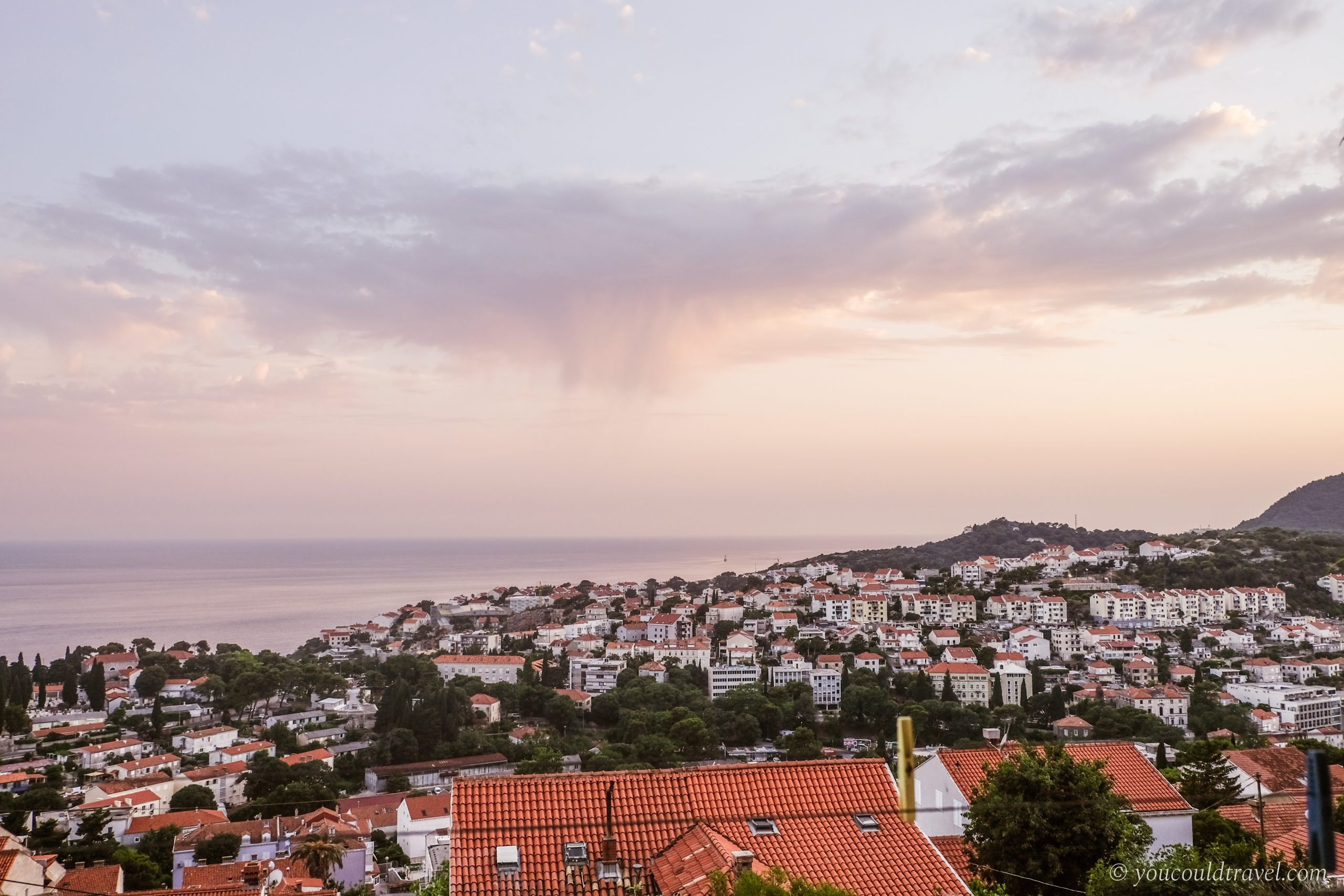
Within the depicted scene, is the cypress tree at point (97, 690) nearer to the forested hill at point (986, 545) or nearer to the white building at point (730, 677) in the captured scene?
the white building at point (730, 677)

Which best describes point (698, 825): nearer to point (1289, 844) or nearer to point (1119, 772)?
point (1289, 844)

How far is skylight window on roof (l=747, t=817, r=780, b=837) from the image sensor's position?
6.56 meters

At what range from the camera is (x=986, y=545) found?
104312 millimetres

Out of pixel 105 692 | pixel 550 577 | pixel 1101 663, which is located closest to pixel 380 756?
pixel 105 692

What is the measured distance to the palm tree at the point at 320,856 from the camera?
14.8m

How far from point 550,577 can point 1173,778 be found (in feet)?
336

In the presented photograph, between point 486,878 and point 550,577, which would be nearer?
point 486,878

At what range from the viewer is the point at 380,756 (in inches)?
1231

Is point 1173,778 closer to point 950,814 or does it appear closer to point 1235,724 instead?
point 950,814

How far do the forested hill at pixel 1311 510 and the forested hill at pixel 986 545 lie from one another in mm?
23575

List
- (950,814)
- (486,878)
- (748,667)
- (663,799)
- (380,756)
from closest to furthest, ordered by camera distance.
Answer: (486,878) → (663,799) → (950,814) → (380,756) → (748,667)

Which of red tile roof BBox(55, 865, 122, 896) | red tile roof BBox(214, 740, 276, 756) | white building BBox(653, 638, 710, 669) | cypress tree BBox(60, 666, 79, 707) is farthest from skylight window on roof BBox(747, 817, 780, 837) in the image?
cypress tree BBox(60, 666, 79, 707)

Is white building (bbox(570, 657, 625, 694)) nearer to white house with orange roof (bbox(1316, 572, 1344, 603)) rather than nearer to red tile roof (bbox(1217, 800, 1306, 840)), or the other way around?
red tile roof (bbox(1217, 800, 1306, 840))

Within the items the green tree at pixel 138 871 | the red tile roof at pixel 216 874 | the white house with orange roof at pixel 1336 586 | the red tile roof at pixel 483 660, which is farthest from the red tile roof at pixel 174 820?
the white house with orange roof at pixel 1336 586
